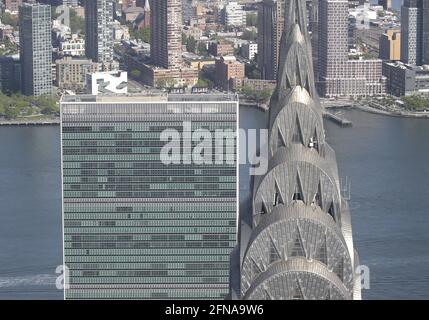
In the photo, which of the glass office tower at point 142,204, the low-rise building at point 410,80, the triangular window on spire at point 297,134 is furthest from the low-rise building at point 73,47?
the triangular window on spire at point 297,134

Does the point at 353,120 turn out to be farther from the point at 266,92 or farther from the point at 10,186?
the point at 10,186

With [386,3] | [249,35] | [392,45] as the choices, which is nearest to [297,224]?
[392,45]

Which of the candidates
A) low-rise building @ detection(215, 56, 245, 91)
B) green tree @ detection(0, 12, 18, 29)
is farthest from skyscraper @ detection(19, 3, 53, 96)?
green tree @ detection(0, 12, 18, 29)

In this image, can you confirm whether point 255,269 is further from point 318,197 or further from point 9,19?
point 9,19

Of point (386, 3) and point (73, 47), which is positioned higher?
point (386, 3)

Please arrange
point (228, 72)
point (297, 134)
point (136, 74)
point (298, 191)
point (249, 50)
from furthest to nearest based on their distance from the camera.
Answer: point (249, 50) < point (136, 74) < point (228, 72) < point (297, 134) < point (298, 191)
